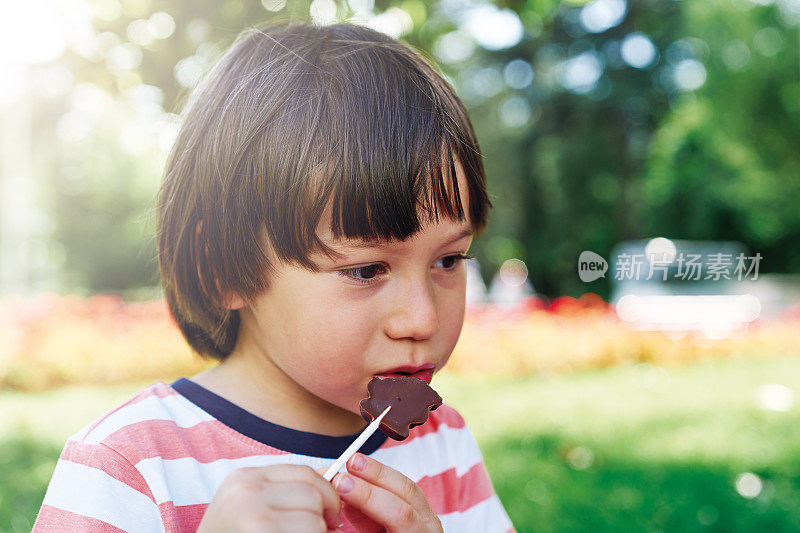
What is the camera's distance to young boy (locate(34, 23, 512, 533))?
103cm

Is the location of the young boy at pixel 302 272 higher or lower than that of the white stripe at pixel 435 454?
higher

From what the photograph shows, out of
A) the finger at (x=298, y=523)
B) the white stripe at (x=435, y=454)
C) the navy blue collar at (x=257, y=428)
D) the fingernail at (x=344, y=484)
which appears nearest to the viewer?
the finger at (x=298, y=523)

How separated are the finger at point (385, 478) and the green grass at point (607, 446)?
2290 millimetres

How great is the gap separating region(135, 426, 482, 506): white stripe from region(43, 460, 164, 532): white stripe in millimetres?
30

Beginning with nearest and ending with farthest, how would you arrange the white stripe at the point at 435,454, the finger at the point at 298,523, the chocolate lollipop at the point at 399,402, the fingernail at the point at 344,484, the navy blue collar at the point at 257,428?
the finger at the point at 298,523 → the fingernail at the point at 344,484 → the chocolate lollipop at the point at 399,402 → the navy blue collar at the point at 257,428 → the white stripe at the point at 435,454

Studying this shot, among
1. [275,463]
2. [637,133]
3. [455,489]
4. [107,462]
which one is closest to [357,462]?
[275,463]

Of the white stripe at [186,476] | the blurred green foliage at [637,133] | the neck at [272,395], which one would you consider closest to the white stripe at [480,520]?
the neck at [272,395]

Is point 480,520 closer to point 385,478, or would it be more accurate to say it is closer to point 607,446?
point 385,478

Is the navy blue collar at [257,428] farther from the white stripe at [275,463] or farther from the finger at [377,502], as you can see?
the finger at [377,502]

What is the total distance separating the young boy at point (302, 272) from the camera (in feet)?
3.38

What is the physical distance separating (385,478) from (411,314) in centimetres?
23

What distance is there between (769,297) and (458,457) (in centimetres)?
1271

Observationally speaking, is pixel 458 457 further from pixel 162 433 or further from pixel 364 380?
pixel 162 433

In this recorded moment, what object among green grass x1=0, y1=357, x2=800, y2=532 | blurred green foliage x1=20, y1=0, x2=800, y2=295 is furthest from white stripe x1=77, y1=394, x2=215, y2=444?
blurred green foliage x1=20, y1=0, x2=800, y2=295
